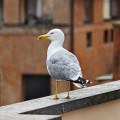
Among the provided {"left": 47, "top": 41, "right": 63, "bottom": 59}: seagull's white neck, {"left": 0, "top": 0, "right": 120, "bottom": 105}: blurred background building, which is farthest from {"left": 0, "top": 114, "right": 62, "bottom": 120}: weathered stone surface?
{"left": 0, "top": 0, "right": 120, "bottom": 105}: blurred background building

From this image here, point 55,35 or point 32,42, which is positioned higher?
point 55,35

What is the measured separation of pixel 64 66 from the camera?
6832 mm

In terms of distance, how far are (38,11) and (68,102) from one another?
60.8ft

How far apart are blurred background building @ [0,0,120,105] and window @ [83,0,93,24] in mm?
131

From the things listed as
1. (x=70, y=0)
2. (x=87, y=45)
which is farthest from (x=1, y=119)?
(x=87, y=45)

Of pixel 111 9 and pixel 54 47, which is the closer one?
pixel 54 47

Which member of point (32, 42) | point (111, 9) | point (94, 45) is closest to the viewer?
point (32, 42)

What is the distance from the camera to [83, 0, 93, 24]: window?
25250mm

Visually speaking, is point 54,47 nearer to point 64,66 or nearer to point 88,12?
point 64,66

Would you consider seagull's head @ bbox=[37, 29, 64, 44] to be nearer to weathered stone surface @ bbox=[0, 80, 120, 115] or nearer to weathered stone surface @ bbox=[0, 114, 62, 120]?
weathered stone surface @ bbox=[0, 80, 120, 115]

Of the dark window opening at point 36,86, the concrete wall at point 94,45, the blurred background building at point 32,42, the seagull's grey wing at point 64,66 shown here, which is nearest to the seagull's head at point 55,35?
the seagull's grey wing at point 64,66

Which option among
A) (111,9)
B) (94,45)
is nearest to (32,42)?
(94,45)

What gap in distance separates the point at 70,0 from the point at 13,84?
13.1 ft

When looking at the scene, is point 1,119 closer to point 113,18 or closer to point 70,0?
point 70,0
